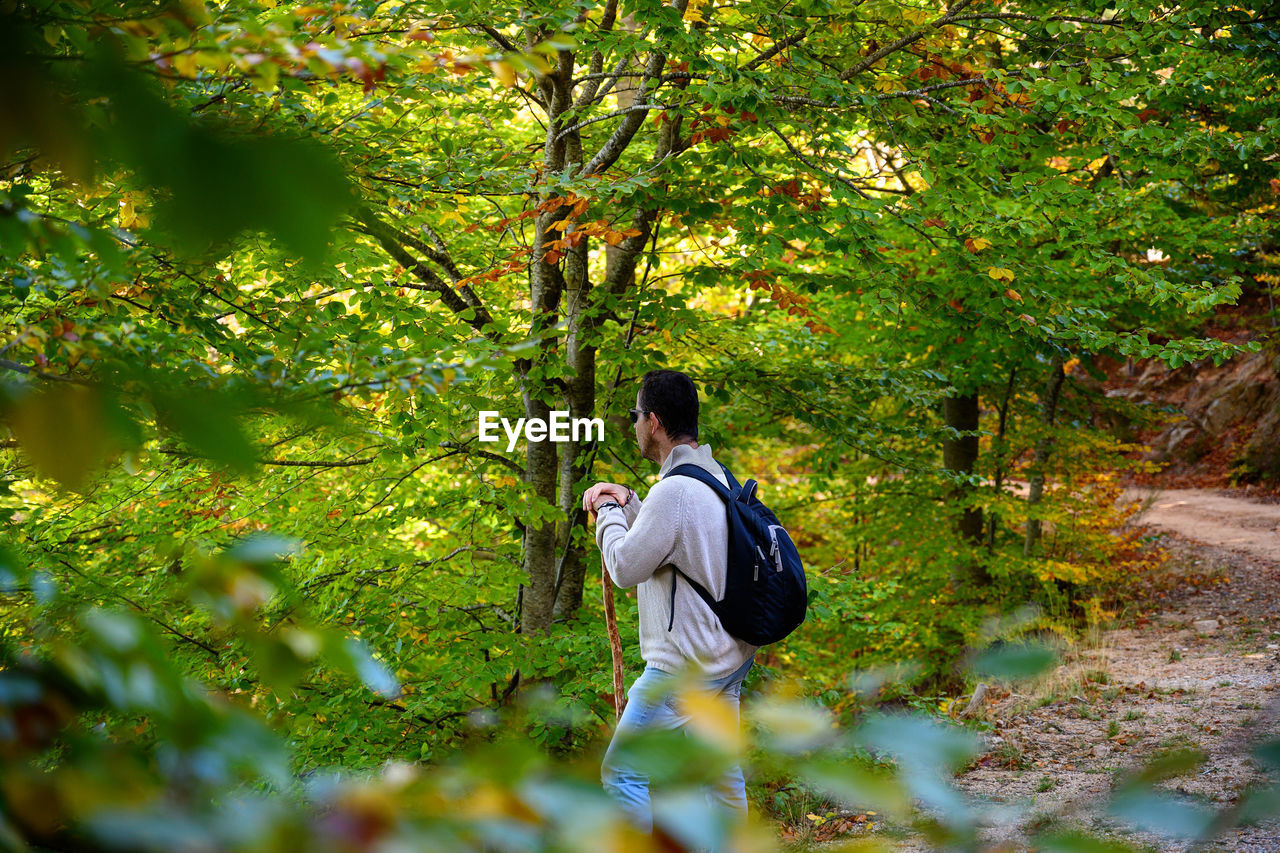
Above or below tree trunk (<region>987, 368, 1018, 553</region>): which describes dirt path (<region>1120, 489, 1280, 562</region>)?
below

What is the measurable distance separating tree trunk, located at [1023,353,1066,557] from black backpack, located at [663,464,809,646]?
760 cm

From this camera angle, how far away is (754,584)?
297cm

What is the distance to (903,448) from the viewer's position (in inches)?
410

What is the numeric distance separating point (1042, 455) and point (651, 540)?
8.88m

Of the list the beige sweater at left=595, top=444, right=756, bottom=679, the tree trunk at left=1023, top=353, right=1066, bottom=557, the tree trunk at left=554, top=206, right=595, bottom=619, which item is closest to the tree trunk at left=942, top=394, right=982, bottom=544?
the tree trunk at left=1023, top=353, right=1066, bottom=557

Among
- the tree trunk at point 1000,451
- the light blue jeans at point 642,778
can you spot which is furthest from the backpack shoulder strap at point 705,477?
the tree trunk at point 1000,451

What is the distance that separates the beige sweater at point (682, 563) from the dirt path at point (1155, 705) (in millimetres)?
1020

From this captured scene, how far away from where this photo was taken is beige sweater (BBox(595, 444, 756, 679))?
9.64 feet

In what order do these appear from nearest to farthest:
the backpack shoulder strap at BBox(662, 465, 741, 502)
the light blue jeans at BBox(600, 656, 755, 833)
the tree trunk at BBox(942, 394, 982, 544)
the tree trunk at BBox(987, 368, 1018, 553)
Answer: the light blue jeans at BBox(600, 656, 755, 833) → the backpack shoulder strap at BBox(662, 465, 741, 502) → the tree trunk at BBox(987, 368, 1018, 553) → the tree trunk at BBox(942, 394, 982, 544)

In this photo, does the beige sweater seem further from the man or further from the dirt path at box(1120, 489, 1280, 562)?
the dirt path at box(1120, 489, 1280, 562)

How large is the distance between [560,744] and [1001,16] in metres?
4.89

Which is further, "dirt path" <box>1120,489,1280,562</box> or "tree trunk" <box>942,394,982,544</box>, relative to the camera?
"dirt path" <box>1120,489,1280,562</box>

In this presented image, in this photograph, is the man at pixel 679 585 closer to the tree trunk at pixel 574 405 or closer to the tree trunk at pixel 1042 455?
the tree trunk at pixel 574 405

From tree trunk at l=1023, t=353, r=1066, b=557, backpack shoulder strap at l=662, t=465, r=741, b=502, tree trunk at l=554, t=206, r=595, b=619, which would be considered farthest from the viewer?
tree trunk at l=1023, t=353, r=1066, b=557
